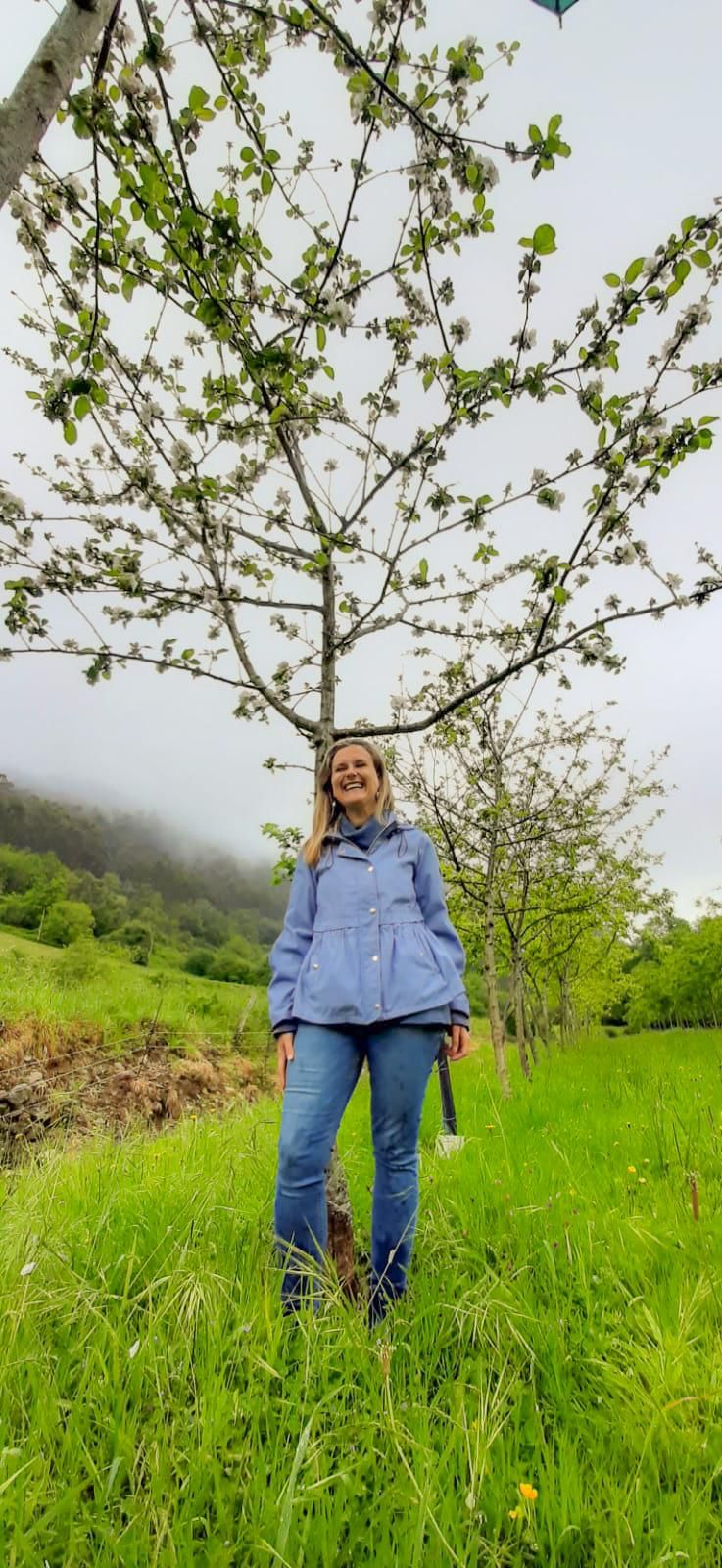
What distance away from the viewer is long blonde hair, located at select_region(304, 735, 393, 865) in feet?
9.57

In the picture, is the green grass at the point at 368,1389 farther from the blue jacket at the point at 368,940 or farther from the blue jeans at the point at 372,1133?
the blue jacket at the point at 368,940

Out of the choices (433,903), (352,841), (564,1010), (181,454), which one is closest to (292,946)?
(352,841)

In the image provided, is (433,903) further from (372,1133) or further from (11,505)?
(11,505)

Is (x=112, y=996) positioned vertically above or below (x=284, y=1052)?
below

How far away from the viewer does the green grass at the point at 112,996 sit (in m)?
10.6

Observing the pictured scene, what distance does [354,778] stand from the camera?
114 inches

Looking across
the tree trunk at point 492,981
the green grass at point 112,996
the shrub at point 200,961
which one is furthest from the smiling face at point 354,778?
the shrub at point 200,961

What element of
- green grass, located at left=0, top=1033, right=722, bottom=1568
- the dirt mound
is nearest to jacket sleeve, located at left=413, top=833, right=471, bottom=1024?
green grass, located at left=0, top=1033, right=722, bottom=1568

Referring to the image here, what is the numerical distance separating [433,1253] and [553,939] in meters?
14.1

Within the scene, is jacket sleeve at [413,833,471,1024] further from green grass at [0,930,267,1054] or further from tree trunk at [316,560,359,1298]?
green grass at [0,930,267,1054]

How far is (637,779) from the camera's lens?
13.3m

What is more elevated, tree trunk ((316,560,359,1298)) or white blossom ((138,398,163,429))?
white blossom ((138,398,163,429))

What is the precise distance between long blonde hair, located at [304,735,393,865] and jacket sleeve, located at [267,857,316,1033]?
0.10 m

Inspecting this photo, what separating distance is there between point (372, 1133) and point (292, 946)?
768 millimetres
